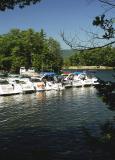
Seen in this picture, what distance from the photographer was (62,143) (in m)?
27.0

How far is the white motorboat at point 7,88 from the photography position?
65875 millimetres

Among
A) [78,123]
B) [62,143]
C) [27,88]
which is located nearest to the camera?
[62,143]

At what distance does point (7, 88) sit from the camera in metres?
66.6

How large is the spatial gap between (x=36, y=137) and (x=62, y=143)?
121 inches

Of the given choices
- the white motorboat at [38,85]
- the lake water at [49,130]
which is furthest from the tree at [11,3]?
the white motorboat at [38,85]

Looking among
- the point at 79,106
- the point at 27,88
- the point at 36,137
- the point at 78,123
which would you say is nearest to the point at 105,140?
the point at 36,137

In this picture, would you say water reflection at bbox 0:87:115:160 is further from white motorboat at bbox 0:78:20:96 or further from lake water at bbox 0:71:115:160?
white motorboat at bbox 0:78:20:96

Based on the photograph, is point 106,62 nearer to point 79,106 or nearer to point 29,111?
point 29,111

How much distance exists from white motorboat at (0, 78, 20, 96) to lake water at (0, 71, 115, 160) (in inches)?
518

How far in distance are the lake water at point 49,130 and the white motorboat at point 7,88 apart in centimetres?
1315

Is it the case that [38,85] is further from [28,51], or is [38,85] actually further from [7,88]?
[28,51]

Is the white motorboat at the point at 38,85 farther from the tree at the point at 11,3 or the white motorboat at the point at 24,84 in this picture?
the tree at the point at 11,3

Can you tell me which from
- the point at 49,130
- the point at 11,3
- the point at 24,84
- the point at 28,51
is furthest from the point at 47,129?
the point at 28,51

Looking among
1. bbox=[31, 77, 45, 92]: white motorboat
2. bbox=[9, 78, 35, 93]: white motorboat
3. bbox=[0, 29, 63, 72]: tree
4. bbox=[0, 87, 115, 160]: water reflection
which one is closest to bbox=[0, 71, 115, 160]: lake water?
bbox=[0, 87, 115, 160]: water reflection
